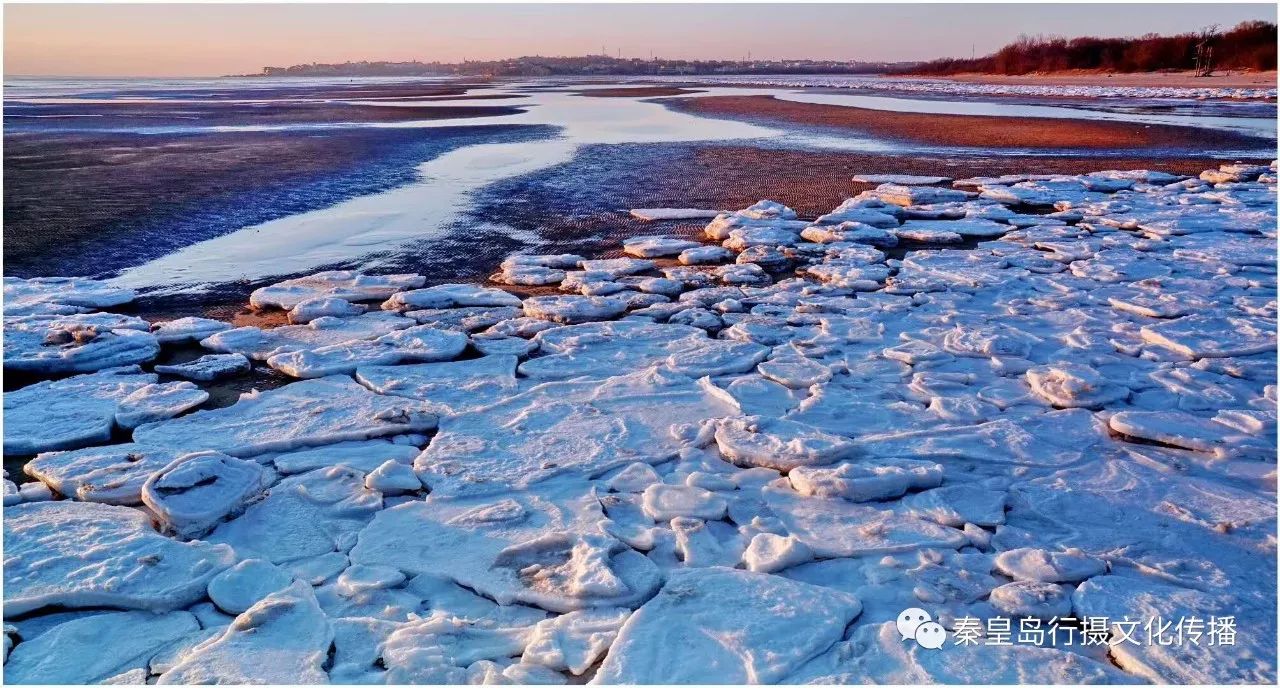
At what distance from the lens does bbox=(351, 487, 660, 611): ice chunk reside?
2.15 meters

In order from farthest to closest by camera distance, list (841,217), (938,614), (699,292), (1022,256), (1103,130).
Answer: (1103,130), (841,217), (1022,256), (699,292), (938,614)

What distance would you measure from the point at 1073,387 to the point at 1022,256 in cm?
268

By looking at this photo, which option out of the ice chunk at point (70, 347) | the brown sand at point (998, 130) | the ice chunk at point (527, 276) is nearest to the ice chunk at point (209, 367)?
the ice chunk at point (70, 347)

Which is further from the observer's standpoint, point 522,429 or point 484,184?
point 484,184

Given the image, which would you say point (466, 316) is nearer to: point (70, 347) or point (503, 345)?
point (503, 345)

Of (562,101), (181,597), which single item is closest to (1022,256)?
(181,597)

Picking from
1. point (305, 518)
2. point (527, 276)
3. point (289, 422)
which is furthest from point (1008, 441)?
point (527, 276)

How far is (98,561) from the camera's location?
226cm

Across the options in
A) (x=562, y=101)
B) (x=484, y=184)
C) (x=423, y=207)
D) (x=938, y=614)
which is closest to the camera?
(x=938, y=614)

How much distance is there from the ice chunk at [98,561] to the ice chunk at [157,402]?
67cm

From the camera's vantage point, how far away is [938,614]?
81.1 inches

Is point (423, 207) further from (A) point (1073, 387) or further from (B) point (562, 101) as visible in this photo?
(B) point (562, 101)

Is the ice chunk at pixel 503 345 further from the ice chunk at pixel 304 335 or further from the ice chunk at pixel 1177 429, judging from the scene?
the ice chunk at pixel 1177 429

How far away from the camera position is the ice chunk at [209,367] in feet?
12.0
